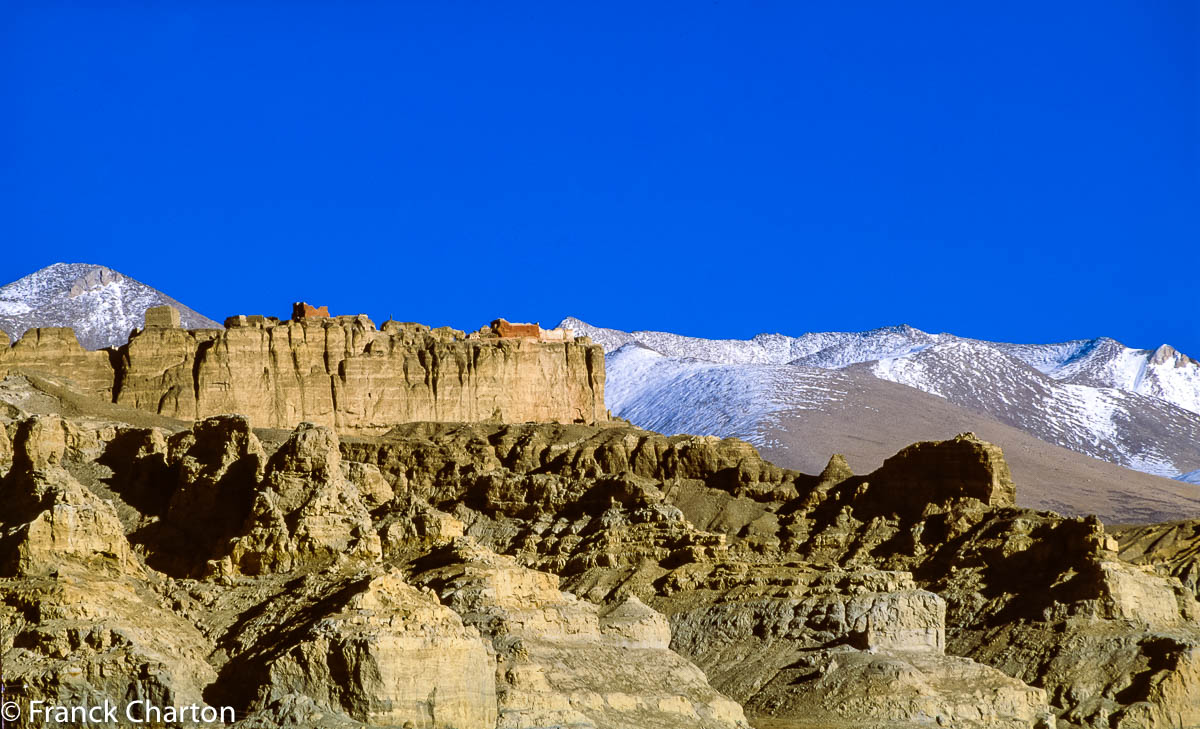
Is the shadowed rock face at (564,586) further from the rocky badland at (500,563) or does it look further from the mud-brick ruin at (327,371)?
the mud-brick ruin at (327,371)

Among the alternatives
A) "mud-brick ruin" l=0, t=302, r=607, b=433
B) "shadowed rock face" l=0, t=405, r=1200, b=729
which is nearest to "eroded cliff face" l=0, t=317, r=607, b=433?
"mud-brick ruin" l=0, t=302, r=607, b=433

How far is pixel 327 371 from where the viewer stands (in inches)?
6112

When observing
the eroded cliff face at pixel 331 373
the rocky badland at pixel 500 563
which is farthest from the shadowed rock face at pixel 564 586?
the eroded cliff face at pixel 331 373

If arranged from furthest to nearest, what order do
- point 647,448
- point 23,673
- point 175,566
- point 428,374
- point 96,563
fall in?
1. point 428,374
2. point 647,448
3. point 175,566
4. point 96,563
5. point 23,673

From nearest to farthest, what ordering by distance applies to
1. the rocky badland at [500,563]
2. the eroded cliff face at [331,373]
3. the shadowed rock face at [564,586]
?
the shadowed rock face at [564,586]
the rocky badland at [500,563]
the eroded cliff face at [331,373]

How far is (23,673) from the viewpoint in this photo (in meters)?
66.4

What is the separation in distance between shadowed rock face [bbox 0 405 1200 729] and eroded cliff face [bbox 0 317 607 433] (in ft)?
15.9

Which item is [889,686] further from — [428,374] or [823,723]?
[428,374]

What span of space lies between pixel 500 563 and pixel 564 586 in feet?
89.1

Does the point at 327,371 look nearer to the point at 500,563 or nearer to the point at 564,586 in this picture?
the point at 564,586

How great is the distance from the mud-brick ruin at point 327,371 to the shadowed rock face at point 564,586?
4.93 metres

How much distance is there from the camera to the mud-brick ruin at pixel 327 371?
148125 millimetres

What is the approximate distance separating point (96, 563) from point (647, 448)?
6826 centimetres

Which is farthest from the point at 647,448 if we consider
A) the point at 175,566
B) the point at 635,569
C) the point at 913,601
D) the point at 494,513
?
the point at 175,566
